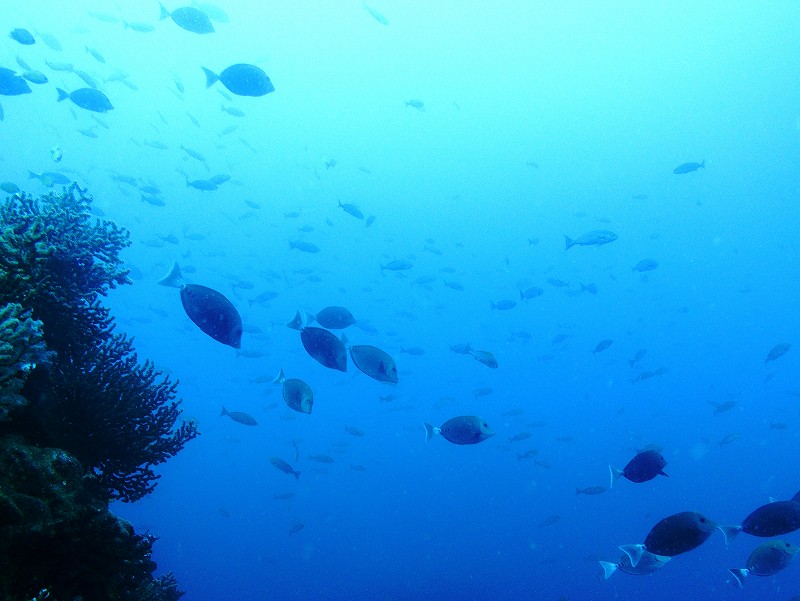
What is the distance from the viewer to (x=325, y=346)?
4812mm

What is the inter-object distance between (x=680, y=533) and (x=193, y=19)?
1037cm

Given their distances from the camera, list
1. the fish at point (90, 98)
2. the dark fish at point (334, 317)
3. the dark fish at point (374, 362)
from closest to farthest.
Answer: the dark fish at point (374, 362) → the dark fish at point (334, 317) → the fish at point (90, 98)

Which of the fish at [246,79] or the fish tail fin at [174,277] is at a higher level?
the fish at [246,79]

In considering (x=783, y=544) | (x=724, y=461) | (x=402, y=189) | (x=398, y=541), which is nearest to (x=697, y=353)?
(x=724, y=461)

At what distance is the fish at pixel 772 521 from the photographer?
15.5 feet

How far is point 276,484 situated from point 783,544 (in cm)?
4249

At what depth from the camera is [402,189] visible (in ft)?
237

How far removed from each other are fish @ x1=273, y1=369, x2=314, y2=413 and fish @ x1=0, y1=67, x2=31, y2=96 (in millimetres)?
7206

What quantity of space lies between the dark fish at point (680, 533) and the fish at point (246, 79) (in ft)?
25.1

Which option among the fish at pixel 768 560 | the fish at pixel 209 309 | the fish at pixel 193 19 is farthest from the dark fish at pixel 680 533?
the fish at pixel 193 19

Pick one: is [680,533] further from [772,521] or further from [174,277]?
[174,277]

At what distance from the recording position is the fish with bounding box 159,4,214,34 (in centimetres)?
805

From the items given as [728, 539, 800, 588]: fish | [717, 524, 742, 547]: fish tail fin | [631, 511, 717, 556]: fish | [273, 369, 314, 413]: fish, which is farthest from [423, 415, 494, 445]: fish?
[728, 539, 800, 588]: fish

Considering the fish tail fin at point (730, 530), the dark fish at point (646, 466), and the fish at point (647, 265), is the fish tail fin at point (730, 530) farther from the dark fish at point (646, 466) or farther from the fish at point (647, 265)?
the fish at point (647, 265)
